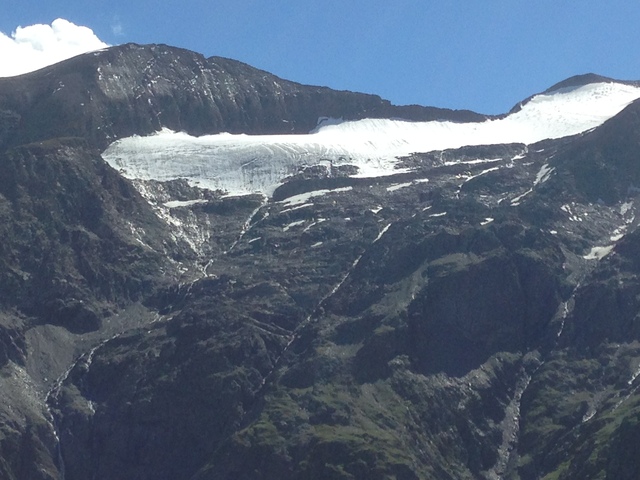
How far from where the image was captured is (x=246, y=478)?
186 m

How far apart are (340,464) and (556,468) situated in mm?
28556

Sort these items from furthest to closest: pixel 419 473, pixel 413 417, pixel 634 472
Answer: pixel 413 417, pixel 419 473, pixel 634 472

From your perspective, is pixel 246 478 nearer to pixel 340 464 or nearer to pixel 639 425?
pixel 340 464

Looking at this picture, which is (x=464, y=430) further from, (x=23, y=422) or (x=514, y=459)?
(x=23, y=422)

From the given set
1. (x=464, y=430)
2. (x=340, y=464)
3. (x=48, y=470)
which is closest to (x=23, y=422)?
(x=48, y=470)

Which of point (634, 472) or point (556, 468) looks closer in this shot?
point (634, 472)

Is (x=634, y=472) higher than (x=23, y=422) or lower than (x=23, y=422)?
lower

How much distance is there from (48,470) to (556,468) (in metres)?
69.3

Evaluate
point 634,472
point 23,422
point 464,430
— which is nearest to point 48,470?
point 23,422

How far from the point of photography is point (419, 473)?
186m

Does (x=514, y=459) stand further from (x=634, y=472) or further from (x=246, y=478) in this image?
(x=246, y=478)

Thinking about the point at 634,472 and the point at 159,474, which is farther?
the point at 159,474

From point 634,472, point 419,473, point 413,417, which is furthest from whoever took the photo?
point 413,417

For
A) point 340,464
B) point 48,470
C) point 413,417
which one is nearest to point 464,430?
point 413,417
